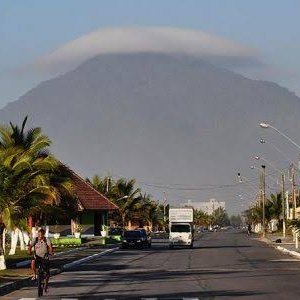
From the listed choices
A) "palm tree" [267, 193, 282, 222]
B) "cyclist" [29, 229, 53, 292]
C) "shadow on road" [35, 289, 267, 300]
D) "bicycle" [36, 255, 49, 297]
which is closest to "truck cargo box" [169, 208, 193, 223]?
"shadow on road" [35, 289, 267, 300]

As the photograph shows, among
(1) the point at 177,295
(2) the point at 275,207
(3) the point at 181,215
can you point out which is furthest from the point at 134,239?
(2) the point at 275,207

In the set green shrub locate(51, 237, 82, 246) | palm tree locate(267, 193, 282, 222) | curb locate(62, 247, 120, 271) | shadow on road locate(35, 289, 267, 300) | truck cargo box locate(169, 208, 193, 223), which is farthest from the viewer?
palm tree locate(267, 193, 282, 222)

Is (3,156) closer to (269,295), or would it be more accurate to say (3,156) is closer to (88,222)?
(269,295)

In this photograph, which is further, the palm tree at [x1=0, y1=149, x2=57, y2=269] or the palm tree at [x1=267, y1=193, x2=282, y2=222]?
the palm tree at [x1=267, y1=193, x2=282, y2=222]

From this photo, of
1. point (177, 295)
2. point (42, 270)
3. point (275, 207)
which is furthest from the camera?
point (275, 207)

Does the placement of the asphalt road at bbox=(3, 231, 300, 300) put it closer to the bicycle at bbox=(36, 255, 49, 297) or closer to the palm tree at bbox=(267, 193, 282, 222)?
the bicycle at bbox=(36, 255, 49, 297)

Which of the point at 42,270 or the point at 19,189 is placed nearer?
the point at 42,270

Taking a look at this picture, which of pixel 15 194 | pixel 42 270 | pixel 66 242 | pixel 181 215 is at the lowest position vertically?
pixel 42 270

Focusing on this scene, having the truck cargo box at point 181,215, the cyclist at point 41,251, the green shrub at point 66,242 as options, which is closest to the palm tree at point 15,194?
the cyclist at point 41,251

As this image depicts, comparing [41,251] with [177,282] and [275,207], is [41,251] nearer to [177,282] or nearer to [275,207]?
[177,282]

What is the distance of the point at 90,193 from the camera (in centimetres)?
8712

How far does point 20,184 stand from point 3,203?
2.62 metres

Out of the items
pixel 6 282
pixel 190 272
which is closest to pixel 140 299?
pixel 6 282

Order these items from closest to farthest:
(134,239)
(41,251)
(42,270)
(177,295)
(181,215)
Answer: (177,295), (42,270), (41,251), (134,239), (181,215)
